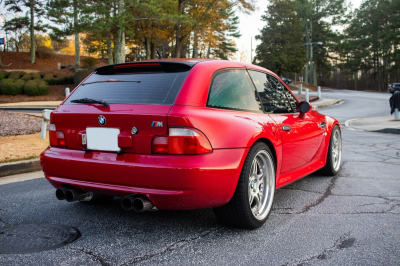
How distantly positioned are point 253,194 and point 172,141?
41.3 inches

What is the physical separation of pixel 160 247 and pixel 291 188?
246 centimetres

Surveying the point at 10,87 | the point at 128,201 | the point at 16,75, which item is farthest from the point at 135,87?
the point at 16,75

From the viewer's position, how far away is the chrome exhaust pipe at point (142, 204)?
265 centimetres

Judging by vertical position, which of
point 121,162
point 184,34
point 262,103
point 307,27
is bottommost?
point 121,162

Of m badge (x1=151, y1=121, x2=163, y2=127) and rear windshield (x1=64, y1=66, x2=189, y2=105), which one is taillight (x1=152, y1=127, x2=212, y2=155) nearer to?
m badge (x1=151, y1=121, x2=163, y2=127)

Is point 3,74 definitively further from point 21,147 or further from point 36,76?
point 21,147

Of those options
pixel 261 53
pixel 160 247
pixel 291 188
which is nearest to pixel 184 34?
pixel 291 188

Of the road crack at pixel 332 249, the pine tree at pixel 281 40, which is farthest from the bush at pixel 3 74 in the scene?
the pine tree at pixel 281 40

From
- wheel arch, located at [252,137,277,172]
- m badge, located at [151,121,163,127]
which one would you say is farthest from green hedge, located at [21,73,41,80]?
m badge, located at [151,121,163,127]

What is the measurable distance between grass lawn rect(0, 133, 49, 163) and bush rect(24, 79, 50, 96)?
20.8 m

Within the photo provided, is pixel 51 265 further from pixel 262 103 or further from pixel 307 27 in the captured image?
pixel 307 27

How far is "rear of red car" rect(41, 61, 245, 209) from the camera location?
2.65 meters

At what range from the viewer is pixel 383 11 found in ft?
199

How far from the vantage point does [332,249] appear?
2.74 meters
